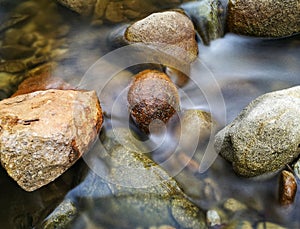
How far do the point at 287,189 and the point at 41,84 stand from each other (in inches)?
108

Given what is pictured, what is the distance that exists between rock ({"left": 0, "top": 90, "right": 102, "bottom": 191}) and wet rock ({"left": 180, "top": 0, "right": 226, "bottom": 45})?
188cm

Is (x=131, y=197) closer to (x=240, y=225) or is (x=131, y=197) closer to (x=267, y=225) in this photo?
(x=240, y=225)

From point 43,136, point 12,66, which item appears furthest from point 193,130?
point 12,66

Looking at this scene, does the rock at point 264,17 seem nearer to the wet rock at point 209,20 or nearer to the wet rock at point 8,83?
the wet rock at point 209,20

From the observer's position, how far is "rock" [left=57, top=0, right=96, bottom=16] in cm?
492

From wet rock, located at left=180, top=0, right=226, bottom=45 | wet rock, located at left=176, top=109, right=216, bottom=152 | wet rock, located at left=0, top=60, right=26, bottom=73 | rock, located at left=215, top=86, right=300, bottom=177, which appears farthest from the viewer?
wet rock, located at left=180, top=0, right=226, bottom=45

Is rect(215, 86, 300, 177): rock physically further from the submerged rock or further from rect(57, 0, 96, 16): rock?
rect(57, 0, 96, 16): rock

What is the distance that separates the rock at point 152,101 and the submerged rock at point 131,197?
13.8 inches

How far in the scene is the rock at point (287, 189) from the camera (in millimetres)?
3068

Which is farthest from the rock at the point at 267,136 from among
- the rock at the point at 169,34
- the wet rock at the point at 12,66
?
the wet rock at the point at 12,66

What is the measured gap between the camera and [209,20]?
4512 millimetres

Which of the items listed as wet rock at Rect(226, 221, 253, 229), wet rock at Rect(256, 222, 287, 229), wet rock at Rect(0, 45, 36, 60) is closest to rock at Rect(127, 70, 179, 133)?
wet rock at Rect(226, 221, 253, 229)

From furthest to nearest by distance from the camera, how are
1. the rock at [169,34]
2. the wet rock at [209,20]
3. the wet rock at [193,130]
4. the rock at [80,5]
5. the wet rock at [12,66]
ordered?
the rock at [80,5] → the wet rock at [209,20] → the wet rock at [12,66] → the rock at [169,34] → the wet rock at [193,130]

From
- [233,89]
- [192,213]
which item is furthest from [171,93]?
[192,213]
